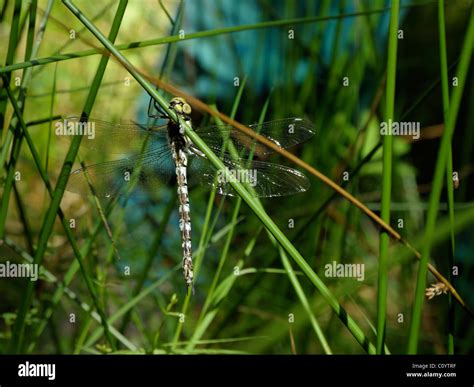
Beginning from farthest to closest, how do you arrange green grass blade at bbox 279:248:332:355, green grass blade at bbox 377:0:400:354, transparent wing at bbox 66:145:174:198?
transparent wing at bbox 66:145:174:198 < green grass blade at bbox 279:248:332:355 < green grass blade at bbox 377:0:400:354

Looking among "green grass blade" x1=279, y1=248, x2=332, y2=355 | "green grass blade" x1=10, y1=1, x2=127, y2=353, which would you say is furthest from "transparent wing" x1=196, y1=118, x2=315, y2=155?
"green grass blade" x1=10, y1=1, x2=127, y2=353

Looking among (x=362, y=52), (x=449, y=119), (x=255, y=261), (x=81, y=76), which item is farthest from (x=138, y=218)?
(x=449, y=119)

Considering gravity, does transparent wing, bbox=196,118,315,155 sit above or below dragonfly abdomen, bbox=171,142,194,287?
above

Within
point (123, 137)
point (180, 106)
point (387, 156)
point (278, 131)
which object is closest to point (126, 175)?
point (123, 137)

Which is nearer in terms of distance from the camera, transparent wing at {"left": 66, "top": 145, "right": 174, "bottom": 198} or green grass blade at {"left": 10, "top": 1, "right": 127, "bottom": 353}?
green grass blade at {"left": 10, "top": 1, "right": 127, "bottom": 353}

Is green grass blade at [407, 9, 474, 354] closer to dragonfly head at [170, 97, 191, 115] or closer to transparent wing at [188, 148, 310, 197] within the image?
transparent wing at [188, 148, 310, 197]

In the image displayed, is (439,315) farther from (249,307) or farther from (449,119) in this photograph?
(449,119)

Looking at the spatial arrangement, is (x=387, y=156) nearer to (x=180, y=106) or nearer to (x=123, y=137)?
(x=180, y=106)
